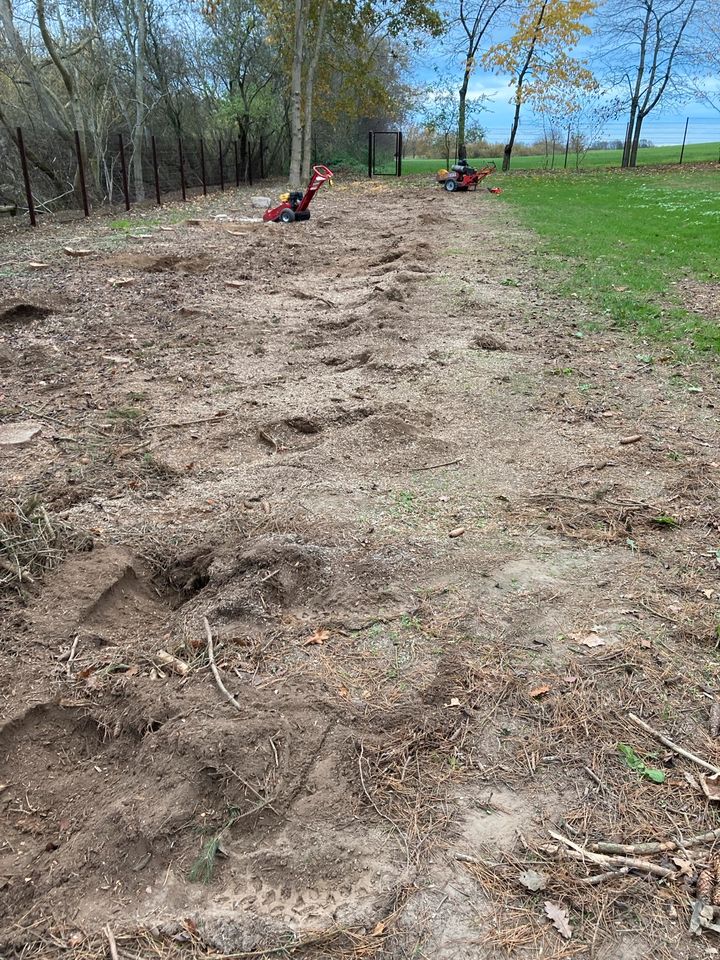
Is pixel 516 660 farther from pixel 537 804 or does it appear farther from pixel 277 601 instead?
pixel 277 601

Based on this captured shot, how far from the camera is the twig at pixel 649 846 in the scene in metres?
1.80

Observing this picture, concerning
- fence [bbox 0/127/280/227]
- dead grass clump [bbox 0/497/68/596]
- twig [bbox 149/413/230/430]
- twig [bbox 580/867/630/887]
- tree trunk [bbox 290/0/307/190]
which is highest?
tree trunk [bbox 290/0/307/190]

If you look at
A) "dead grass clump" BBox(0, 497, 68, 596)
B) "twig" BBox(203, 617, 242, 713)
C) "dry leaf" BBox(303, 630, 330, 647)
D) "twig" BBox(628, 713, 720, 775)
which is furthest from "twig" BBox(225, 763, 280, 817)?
"dead grass clump" BBox(0, 497, 68, 596)

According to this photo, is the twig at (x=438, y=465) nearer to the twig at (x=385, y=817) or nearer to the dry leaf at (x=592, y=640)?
the dry leaf at (x=592, y=640)

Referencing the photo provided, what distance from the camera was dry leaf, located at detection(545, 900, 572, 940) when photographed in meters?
1.61

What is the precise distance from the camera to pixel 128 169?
18.4m

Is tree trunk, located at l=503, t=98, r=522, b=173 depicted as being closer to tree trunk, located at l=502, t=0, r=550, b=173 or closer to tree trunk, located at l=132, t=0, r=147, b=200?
tree trunk, located at l=502, t=0, r=550, b=173

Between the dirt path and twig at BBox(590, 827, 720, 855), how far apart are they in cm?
3

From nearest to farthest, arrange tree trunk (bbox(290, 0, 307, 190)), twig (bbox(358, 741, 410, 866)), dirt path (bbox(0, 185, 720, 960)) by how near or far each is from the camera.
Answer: dirt path (bbox(0, 185, 720, 960)) < twig (bbox(358, 741, 410, 866)) < tree trunk (bbox(290, 0, 307, 190))

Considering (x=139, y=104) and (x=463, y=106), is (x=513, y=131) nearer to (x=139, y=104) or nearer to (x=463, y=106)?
(x=463, y=106)

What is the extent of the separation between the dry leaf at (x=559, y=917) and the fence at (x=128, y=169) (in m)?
13.7

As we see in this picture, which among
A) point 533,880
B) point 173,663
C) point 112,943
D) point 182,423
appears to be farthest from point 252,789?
point 182,423

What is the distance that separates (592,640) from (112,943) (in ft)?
5.83

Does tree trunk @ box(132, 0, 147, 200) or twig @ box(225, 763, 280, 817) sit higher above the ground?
tree trunk @ box(132, 0, 147, 200)
